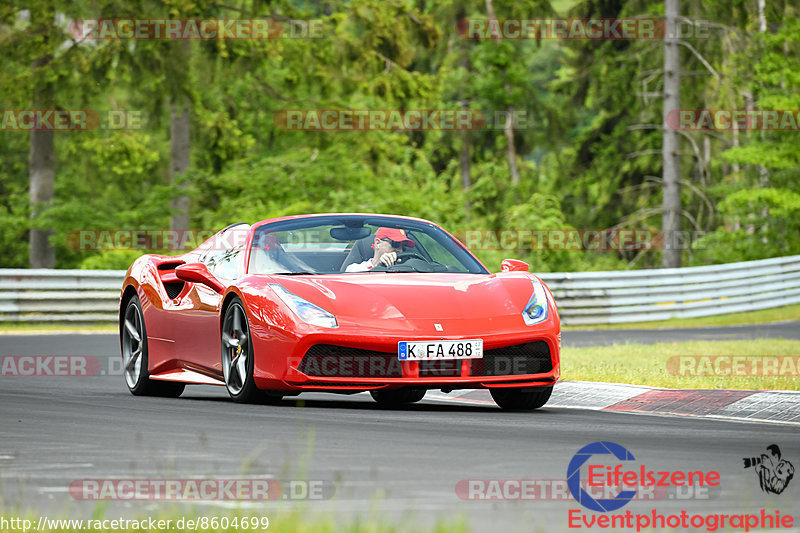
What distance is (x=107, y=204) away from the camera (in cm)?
3653

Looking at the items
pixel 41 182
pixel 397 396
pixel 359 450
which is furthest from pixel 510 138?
pixel 359 450

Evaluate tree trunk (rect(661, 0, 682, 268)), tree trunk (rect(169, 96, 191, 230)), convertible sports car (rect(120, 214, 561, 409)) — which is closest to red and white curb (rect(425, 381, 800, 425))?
convertible sports car (rect(120, 214, 561, 409))

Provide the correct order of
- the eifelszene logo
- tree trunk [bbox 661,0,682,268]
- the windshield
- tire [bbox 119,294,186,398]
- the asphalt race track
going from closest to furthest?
the asphalt race track, the eifelszene logo, the windshield, tire [bbox 119,294,186,398], tree trunk [bbox 661,0,682,268]

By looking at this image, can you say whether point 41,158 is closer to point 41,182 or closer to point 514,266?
point 41,182

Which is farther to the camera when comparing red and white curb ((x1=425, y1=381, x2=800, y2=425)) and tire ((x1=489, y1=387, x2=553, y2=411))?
tire ((x1=489, y1=387, x2=553, y2=411))

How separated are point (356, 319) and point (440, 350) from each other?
57 cm

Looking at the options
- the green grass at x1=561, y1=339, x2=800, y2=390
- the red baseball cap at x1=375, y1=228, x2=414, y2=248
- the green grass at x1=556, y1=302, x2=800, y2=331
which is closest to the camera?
the red baseball cap at x1=375, y1=228, x2=414, y2=248

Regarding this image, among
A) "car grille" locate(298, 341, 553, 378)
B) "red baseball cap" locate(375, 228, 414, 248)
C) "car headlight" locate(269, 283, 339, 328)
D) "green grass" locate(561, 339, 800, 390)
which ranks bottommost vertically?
"green grass" locate(561, 339, 800, 390)

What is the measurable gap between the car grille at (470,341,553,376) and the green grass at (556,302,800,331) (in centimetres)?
1511

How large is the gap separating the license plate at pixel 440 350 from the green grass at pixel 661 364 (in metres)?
2.69

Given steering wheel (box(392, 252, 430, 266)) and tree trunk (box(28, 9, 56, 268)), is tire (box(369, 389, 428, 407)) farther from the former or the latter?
tree trunk (box(28, 9, 56, 268))

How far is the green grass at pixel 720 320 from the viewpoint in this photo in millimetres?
24938

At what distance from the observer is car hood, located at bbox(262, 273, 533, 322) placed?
899 centimetres

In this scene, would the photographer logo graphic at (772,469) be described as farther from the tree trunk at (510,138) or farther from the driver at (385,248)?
the tree trunk at (510,138)
